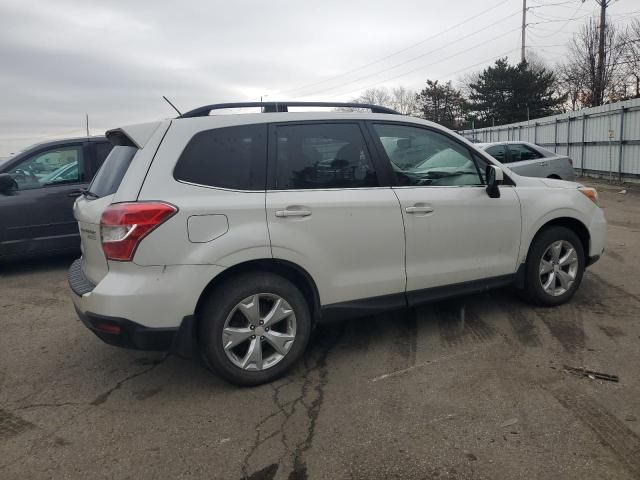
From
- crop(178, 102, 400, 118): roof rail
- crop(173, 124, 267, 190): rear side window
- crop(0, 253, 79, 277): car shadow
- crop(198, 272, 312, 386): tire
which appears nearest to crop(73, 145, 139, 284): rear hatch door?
crop(173, 124, 267, 190): rear side window

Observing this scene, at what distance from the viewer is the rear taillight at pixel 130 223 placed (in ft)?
10.1

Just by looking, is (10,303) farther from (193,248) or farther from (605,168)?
(605,168)

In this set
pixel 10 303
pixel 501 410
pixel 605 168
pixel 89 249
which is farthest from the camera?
pixel 605 168

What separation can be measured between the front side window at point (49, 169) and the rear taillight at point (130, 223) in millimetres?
4817

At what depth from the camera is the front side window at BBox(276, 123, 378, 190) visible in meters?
3.56

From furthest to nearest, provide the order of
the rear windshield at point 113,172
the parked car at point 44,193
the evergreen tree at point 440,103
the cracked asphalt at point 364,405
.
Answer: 1. the evergreen tree at point 440,103
2. the parked car at point 44,193
3. the rear windshield at point 113,172
4. the cracked asphalt at point 364,405

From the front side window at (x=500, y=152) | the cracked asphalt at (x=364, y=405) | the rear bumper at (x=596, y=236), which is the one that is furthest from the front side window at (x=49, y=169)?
the front side window at (x=500, y=152)

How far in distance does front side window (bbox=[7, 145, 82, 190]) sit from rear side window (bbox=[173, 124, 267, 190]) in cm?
480

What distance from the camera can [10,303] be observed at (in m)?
5.89

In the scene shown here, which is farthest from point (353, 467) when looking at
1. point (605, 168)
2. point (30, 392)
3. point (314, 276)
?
point (605, 168)

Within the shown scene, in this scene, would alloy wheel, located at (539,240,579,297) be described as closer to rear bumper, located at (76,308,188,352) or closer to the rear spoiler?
rear bumper, located at (76,308,188,352)

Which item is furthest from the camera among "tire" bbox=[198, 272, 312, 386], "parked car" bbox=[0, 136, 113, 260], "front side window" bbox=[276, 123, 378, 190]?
"parked car" bbox=[0, 136, 113, 260]

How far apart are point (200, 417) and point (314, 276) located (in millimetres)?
1138

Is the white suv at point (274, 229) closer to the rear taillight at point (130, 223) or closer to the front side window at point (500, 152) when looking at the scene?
the rear taillight at point (130, 223)
